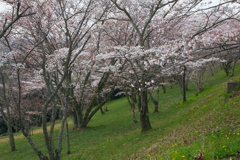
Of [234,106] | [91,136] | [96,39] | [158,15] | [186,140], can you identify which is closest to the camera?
[186,140]

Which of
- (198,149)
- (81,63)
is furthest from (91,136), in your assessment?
(198,149)

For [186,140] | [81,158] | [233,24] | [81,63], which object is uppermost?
[233,24]

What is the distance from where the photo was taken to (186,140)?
21.3 feet

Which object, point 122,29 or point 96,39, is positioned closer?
point 122,29

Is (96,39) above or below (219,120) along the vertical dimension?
above

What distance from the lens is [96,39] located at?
17.8 metres

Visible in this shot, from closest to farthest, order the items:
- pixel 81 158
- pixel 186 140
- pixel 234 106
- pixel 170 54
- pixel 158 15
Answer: pixel 186 140
pixel 170 54
pixel 234 106
pixel 81 158
pixel 158 15

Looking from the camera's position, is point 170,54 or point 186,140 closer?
point 186,140

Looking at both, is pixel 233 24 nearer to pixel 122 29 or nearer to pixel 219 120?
pixel 122 29

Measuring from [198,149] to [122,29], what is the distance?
497 inches

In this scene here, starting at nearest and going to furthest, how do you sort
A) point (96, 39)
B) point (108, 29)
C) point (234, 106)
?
point (234, 106), point (108, 29), point (96, 39)

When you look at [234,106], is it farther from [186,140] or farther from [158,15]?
[158,15]

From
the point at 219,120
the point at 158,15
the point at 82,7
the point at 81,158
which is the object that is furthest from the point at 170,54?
the point at 158,15

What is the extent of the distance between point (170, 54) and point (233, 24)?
14862 millimetres
